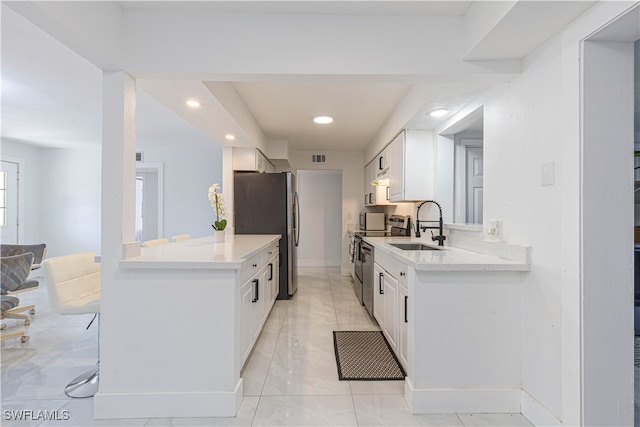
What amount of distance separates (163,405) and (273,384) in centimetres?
67

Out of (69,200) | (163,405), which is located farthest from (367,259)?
→ (69,200)

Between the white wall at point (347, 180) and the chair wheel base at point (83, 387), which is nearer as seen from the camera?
the chair wheel base at point (83, 387)

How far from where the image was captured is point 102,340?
1.87 meters

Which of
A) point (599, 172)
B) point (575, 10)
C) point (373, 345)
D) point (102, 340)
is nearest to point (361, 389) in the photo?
point (373, 345)

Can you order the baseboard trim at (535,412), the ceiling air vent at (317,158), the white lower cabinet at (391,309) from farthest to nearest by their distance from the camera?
the ceiling air vent at (317,158) < the white lower cabinet at (391,309) < the baseboard trim at (535,412)

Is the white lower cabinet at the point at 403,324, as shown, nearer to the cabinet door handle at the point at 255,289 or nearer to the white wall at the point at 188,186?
the cabinet door handle at the point at 255,289

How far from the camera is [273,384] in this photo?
7.19 feet

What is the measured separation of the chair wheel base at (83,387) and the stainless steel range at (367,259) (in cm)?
244

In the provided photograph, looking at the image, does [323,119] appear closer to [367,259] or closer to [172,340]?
[367,259]

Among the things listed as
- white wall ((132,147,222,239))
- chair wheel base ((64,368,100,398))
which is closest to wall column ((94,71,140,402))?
chair wheel base ((64,368,100,398))

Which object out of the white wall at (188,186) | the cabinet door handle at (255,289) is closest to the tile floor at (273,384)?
the cabinet door handle at (255,289)

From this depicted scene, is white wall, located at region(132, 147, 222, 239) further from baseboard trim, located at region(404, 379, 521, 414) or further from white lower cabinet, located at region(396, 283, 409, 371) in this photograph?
baseboard trim, located at region(404, 379, 521, 414)

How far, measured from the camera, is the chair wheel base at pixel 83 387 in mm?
2045

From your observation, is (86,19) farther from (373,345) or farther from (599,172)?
(373,345)
